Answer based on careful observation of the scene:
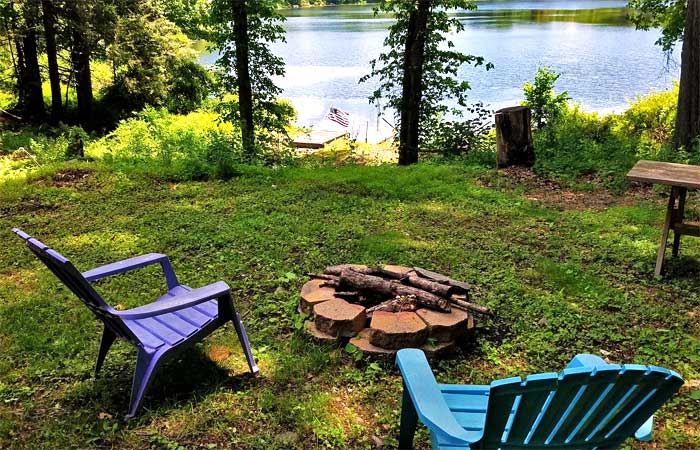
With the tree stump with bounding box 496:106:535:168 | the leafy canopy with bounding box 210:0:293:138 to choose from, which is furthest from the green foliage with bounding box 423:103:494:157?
the leafy canopy with bounding box 210:0:293:138

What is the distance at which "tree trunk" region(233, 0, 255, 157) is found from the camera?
804 centimetres

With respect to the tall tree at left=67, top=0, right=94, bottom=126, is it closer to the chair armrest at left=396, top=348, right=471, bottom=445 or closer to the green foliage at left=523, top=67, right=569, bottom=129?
the green foliage at left=523, top=67, right=569, bottom=129

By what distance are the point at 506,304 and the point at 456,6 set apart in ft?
20.5

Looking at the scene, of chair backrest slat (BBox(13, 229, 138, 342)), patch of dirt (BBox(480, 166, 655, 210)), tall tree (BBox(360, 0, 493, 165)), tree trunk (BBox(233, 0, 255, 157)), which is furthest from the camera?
tall tree (BBox(360, 0, 493, 165))

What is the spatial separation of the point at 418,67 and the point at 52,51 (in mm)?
9244

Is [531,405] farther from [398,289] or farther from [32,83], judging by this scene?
[32,83]

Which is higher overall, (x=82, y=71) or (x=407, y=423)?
(x=82, y=71)

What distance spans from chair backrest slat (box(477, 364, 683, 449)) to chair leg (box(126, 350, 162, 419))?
1519 millimetres

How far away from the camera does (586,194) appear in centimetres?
585

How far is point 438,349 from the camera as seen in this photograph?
2910 mm

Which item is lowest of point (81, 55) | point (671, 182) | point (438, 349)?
point (438, 349)

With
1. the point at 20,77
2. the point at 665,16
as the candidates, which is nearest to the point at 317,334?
the point at 665,16

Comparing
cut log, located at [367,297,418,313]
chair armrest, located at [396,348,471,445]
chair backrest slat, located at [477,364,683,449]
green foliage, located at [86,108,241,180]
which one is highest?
chair backrest slat, located at [477,364,683,449]

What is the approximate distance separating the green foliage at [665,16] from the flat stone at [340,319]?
30.4 ft
